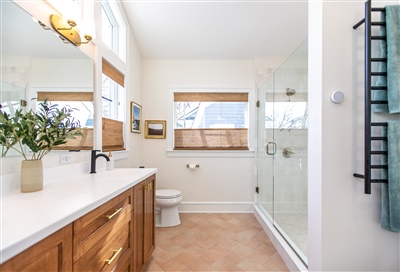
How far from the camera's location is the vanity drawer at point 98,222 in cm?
78

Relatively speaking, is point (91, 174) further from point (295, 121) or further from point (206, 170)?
point (295, 121)

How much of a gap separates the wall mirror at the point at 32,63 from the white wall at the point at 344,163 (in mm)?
1715

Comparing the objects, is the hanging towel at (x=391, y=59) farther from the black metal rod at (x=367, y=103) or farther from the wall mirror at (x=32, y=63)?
the wall mirror at (x=32, y=63)

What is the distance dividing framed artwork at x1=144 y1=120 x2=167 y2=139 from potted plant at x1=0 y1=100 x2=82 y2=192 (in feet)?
6.14

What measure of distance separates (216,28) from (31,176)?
2582 mm

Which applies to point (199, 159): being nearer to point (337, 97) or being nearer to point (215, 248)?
point (215, 248)

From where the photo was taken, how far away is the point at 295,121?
2273 millimetres

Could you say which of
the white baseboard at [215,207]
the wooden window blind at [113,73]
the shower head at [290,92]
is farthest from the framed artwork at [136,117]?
the shower head at [290,92]

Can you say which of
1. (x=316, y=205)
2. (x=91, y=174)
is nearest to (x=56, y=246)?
(x=91, y=174)

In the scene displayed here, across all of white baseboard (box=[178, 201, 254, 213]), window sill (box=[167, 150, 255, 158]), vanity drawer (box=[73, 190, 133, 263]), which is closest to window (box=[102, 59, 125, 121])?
window sill (box=[167, 150, 255, 158])

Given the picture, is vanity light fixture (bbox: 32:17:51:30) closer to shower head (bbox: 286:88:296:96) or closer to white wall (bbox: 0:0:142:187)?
white wall (bbox: 0:0:142:187)

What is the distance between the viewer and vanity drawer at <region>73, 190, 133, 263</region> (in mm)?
780

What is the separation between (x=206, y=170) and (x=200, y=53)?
72.4 inches

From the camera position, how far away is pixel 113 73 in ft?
6.96
